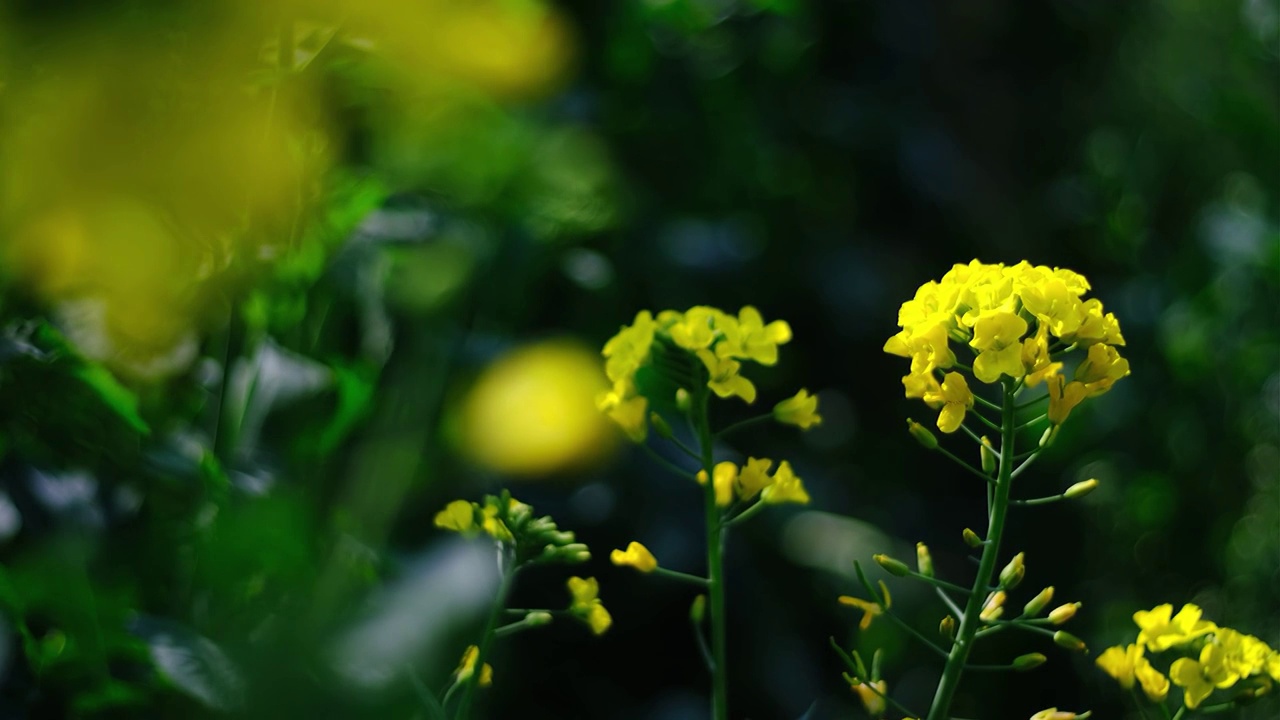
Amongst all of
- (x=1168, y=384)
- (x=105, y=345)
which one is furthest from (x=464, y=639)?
(x=1168, y=384)

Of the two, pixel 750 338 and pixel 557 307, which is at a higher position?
pixel 750 338

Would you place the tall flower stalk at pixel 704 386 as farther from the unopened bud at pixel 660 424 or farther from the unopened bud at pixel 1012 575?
the unopened bud at pixel 1012 575

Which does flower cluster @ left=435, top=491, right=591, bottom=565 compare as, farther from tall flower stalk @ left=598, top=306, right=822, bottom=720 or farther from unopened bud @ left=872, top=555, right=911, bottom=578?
unopened bud @ left=872, top=555, right=911, bottom=578

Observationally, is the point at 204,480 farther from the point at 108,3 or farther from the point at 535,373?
the point at 535,373

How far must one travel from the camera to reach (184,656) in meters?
0.71

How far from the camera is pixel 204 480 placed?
786 millimetres

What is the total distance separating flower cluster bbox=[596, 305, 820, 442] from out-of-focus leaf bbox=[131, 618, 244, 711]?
268 mm

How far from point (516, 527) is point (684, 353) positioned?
0.13m

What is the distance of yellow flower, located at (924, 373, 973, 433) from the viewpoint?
1.65 feet

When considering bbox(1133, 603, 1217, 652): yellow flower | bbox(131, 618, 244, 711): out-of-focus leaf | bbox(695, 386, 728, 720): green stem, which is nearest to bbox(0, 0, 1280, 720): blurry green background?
bbox(131, 618, 244, 711): out-of-focus leaf

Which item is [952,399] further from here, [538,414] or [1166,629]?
[538,414]

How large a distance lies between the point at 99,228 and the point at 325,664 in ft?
1.67

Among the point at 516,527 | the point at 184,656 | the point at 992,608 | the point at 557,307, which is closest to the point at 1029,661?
the point at 992,608

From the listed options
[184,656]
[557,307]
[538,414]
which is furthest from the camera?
[557,307]
